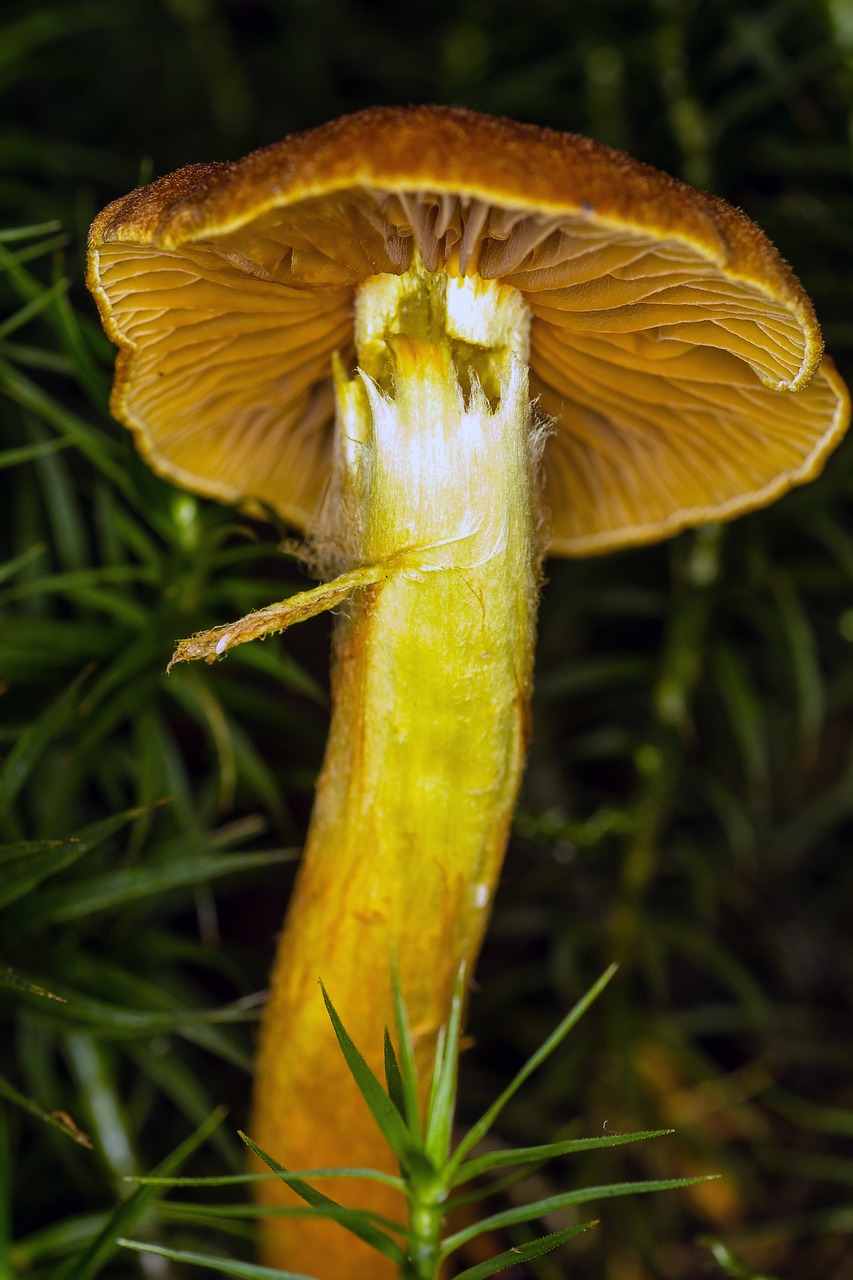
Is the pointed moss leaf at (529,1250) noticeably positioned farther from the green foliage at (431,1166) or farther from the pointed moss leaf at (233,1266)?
the pointed moss leaf at (233,1266)

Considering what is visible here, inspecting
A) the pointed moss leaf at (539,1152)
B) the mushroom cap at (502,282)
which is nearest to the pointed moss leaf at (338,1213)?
the pointed moss leaf at (539,1152)

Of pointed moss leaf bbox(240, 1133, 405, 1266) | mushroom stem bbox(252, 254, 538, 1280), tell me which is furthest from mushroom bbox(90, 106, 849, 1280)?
pointed moss leaf bbox(240, 1133, 405, 1266)

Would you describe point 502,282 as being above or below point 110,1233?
above

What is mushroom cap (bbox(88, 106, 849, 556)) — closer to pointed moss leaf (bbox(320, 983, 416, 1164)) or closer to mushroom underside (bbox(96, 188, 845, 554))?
mushroom underside (bbox(96, 188, 845, 554))

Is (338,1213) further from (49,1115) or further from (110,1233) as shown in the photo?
(49,1115)

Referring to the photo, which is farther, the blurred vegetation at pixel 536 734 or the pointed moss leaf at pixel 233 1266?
the blurred vegetation at pixel 536 734

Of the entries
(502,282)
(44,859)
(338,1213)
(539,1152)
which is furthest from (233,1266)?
(502,282)

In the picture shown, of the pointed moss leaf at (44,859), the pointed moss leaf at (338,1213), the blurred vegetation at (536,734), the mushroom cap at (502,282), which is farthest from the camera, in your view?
the blurred vegetation at (536,734)

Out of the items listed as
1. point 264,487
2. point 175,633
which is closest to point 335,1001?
point 175,633
